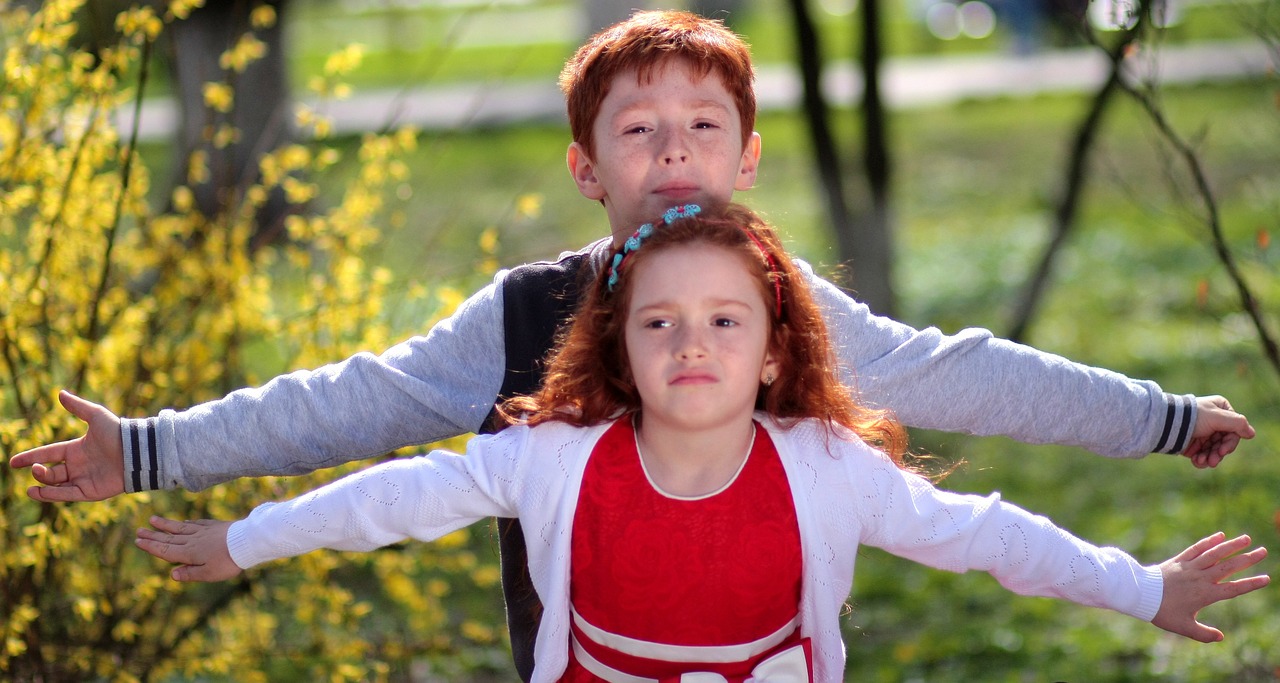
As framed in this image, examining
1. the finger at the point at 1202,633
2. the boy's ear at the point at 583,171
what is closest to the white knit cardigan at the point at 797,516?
the finger at the point at 1202,633

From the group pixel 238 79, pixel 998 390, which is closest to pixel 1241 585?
pixel 998 390

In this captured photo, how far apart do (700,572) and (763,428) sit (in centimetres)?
23

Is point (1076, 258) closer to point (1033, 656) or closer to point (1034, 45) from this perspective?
point (1033, 656)

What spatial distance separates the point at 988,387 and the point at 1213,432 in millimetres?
367

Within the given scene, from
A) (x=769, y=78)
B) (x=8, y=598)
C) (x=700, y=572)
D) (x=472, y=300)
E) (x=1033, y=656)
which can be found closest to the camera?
(x=700, y=572)

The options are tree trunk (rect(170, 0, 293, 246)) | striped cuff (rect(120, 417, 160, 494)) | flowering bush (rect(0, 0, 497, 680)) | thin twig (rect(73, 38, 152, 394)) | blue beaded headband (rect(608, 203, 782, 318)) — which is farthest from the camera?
tree trunk (rect(170, 0, 293, 246))

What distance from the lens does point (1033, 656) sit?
12.6 feet

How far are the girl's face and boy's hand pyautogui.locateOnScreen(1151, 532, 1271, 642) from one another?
0.64m

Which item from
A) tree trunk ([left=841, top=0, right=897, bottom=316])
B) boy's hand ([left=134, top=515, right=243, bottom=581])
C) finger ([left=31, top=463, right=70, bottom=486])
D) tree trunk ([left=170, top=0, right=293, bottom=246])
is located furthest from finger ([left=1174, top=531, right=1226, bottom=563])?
tree trunk ([left=170, top=0, right=293, bottom=246])

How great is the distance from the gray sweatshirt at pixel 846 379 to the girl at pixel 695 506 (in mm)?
177

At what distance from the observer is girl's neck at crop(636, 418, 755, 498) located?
189cm

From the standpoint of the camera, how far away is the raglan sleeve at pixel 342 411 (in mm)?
2082

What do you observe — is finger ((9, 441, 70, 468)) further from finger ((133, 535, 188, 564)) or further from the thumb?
finger ((133, 535, 188, 564))

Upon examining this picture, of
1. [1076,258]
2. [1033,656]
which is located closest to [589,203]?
[1076,258]
